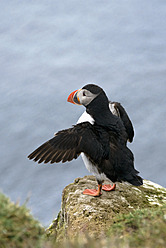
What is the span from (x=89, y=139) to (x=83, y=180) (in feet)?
3.76

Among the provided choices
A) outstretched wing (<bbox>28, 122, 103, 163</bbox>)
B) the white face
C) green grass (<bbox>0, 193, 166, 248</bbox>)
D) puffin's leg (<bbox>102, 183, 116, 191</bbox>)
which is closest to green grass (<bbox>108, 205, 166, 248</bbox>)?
green grass (<bbox>0, 193, 166, 248</bbox>)

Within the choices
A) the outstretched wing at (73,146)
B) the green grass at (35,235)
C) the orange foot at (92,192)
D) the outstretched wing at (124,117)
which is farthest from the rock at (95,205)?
the green grass at (35,235)

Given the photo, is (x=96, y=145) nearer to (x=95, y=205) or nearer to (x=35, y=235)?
(x=95, y=205)

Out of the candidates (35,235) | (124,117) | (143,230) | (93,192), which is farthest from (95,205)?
(35,235)

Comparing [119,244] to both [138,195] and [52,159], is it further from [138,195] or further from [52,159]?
[138,195]

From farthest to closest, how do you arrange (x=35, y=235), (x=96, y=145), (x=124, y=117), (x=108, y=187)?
(x=124, y=117)
(x=108, y=187)
(x=96, y=145)
(x=35, y=235)

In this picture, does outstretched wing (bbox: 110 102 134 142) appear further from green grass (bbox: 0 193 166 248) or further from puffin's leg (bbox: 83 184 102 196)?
green grass (bbox: 0 193 166 248)

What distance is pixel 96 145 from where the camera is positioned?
16.3ft

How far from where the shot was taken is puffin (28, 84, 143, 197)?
5000 millimetres

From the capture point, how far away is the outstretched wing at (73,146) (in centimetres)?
496

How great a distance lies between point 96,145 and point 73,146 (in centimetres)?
31

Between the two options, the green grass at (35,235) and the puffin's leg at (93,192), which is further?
the puffin's leg at (93,192)

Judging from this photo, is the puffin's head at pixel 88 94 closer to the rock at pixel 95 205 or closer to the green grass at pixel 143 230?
the rock at pixel 95 205

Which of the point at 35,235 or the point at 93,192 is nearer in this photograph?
the point at 35,235
